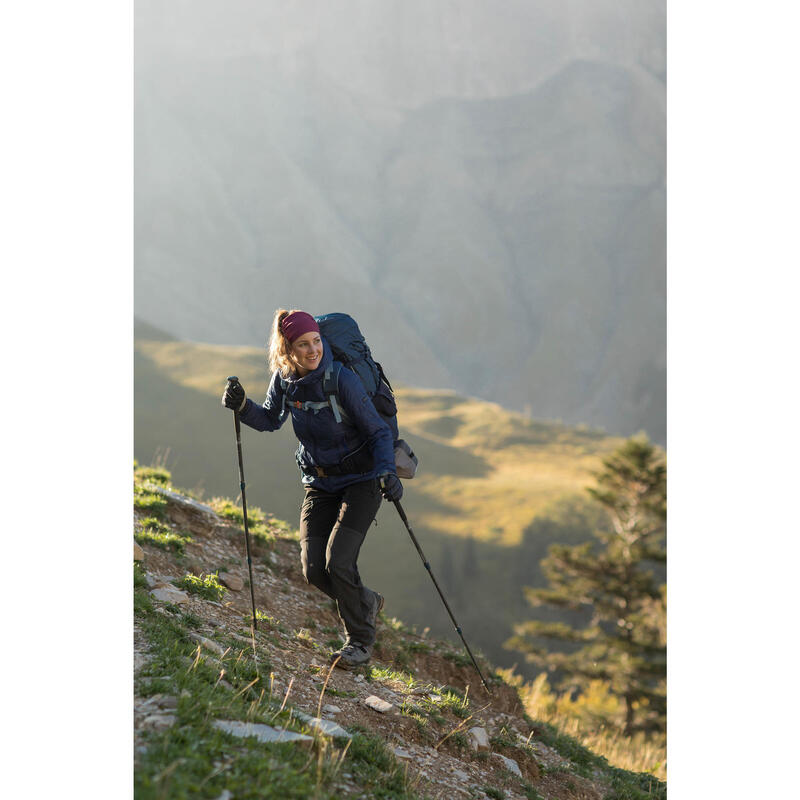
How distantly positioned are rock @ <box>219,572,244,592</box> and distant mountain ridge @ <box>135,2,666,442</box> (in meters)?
64.3

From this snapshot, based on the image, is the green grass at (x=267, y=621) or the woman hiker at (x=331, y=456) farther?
the green grass at (x=267, y=621)

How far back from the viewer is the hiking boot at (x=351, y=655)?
4.92 m

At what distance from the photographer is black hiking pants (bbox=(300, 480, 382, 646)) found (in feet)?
14.9

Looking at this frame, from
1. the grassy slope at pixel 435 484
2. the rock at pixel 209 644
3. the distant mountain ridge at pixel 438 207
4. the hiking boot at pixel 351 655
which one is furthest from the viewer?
the distant mountain ridge at pixel 438 207

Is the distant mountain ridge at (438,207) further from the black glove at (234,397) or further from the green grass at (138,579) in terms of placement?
the black glove at (234,397)

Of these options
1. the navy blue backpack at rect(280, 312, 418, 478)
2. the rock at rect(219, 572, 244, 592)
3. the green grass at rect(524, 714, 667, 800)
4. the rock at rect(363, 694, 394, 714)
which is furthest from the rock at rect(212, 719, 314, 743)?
the green grass at rect(524, 714, 667, 800)

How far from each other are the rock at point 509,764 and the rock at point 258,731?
1970 mm

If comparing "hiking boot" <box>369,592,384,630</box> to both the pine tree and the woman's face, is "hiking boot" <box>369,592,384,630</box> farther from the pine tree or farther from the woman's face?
the pine tree

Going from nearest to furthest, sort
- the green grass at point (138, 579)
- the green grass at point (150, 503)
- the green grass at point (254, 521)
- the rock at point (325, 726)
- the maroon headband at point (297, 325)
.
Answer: the rock at point (325, 726)
the maroon headband at point (297, 325)
the green grass at point (138, 579)
the green grass at point (150, 503)
the green grass at point (254, 521)

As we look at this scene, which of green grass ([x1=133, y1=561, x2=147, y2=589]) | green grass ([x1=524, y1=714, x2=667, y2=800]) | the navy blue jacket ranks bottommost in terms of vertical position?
green grass ([x1=524, y1=714, x2=667, y2=800])

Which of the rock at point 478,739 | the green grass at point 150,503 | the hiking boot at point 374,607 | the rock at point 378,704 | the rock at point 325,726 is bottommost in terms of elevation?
the rock at point 478,739

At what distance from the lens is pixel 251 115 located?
2936 inches

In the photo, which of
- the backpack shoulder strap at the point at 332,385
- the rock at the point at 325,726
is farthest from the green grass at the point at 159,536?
the rock at the point at 325,726

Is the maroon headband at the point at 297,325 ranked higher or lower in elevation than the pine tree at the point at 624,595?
higher
